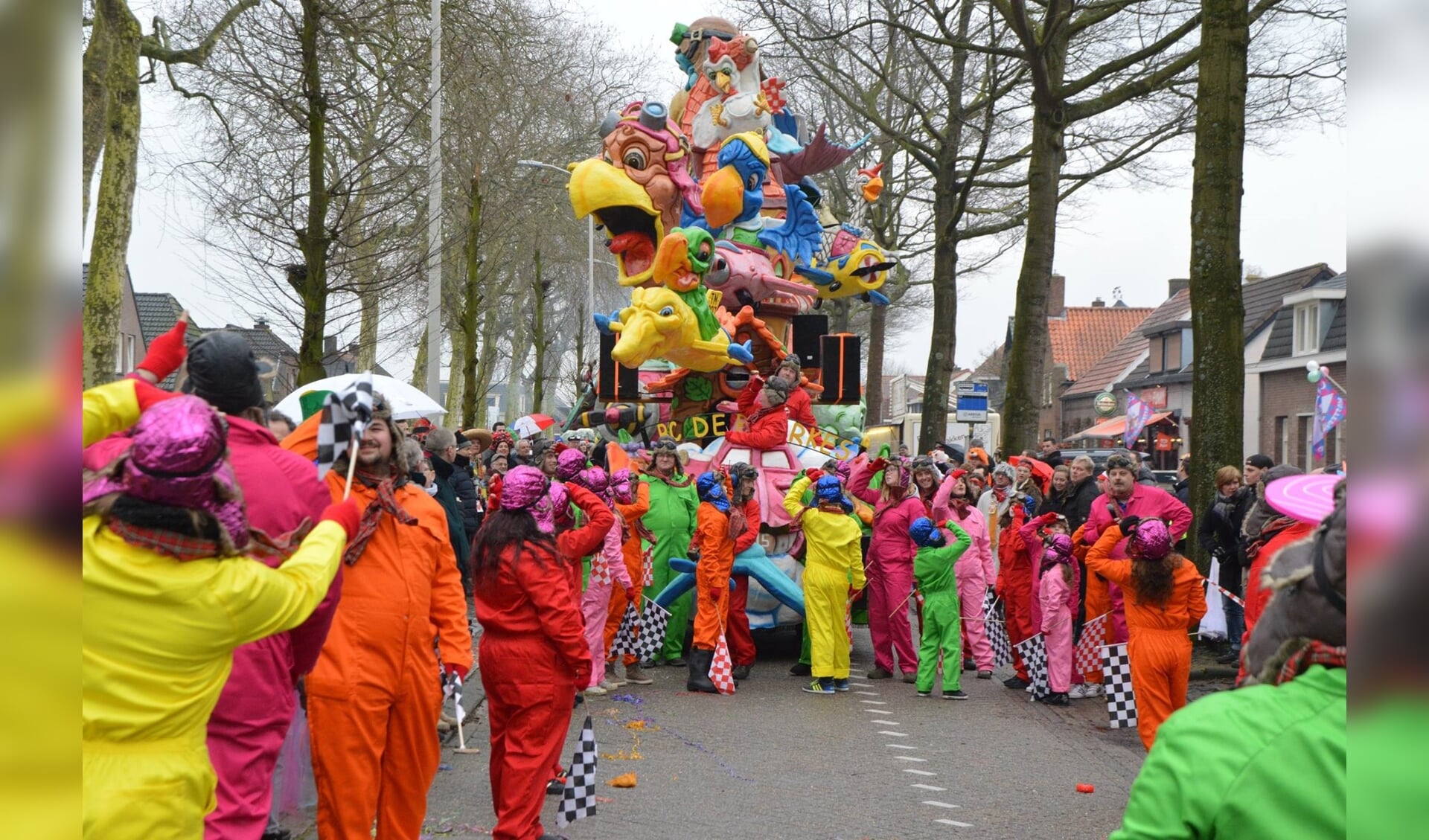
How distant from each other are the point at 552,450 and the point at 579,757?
5334 mm

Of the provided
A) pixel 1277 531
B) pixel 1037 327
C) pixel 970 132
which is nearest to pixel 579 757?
pixel 1277 531

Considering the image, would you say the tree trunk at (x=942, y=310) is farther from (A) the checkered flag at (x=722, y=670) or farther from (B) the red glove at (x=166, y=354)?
(B) the red glove at (x=166, y=354)

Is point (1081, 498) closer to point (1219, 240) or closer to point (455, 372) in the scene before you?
point (1219, 240)

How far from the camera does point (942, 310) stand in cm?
2356

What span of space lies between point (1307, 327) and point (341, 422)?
112ft

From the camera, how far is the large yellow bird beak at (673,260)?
13258mm

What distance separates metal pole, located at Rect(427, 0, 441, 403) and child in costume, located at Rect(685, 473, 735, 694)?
14.3 feet

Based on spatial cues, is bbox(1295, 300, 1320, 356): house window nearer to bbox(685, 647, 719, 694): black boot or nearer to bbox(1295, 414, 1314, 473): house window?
bbox(1295, 414, 1314, 473): house window

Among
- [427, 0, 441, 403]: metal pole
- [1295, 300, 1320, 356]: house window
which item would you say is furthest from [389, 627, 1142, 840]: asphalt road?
[1295, 300, 1320, 356]: house window

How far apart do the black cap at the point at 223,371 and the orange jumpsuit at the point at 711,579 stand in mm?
7200

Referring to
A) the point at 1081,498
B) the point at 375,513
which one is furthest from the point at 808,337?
the point at 375,513

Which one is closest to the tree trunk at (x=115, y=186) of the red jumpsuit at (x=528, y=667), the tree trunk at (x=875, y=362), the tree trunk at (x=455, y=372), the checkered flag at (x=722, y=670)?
the checkered flag at (x=722, y=670)

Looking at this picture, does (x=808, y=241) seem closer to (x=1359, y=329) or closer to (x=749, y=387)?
(x=749, y=387)

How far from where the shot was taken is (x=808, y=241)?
15.4 metres
